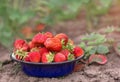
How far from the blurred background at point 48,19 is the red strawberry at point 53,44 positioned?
143cm

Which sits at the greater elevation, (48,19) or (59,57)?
(48,19)

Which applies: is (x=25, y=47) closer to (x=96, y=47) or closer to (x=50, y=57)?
(x=50, y=57)

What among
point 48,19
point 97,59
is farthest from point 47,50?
point 48,19

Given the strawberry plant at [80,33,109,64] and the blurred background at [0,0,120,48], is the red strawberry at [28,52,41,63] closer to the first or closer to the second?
the strawberry plant at [80,33,109,64]

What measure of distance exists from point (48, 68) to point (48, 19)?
1.87 meters

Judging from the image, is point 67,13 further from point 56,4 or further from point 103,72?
point 103,72

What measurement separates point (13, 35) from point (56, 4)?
0.58 m

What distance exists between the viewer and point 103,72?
2.72 m

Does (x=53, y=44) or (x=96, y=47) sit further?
(x=96, y=47)

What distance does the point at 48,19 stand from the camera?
14.3 ft

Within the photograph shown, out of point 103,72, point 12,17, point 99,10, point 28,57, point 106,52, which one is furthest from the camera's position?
point 99,10

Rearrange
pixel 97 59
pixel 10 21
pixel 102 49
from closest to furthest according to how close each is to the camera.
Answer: pixel 97 59
pixel 102 49
pixel 10 21

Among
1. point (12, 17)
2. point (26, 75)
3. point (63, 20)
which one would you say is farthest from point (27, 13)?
point (26, 75)

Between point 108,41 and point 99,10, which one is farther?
point 99,10
